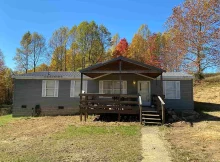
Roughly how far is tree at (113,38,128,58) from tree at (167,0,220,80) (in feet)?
37.1

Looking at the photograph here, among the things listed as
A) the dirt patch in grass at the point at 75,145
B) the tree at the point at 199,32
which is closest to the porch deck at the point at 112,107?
the dirt patch in grass at the point at 75,145

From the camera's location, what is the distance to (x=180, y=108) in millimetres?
17688

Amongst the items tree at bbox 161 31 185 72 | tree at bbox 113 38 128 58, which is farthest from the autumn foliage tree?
tree at bbox 161 31 185 72

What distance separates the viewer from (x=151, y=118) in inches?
499

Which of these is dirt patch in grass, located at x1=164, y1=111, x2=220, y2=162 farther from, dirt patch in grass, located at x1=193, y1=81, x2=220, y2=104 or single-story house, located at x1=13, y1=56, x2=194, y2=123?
dirt patch in grass, located at x1=193, y1=81, x2=220, y2=104

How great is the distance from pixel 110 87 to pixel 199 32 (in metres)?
13.6

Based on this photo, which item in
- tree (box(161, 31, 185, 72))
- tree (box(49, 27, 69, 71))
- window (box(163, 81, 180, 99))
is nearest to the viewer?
window (box(163, 81, 180, 99))

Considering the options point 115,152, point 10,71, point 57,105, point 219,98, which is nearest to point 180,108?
point 219,98

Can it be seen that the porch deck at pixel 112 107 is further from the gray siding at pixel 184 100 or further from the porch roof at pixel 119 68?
the gray siding at pixel 184 100

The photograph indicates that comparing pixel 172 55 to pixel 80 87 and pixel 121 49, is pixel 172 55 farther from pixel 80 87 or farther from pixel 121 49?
pixel 80 87

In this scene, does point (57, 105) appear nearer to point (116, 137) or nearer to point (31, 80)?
point (31, 80)

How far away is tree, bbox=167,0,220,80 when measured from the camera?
2475 cm

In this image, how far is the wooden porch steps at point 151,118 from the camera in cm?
1223

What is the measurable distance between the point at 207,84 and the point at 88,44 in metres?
17.8
